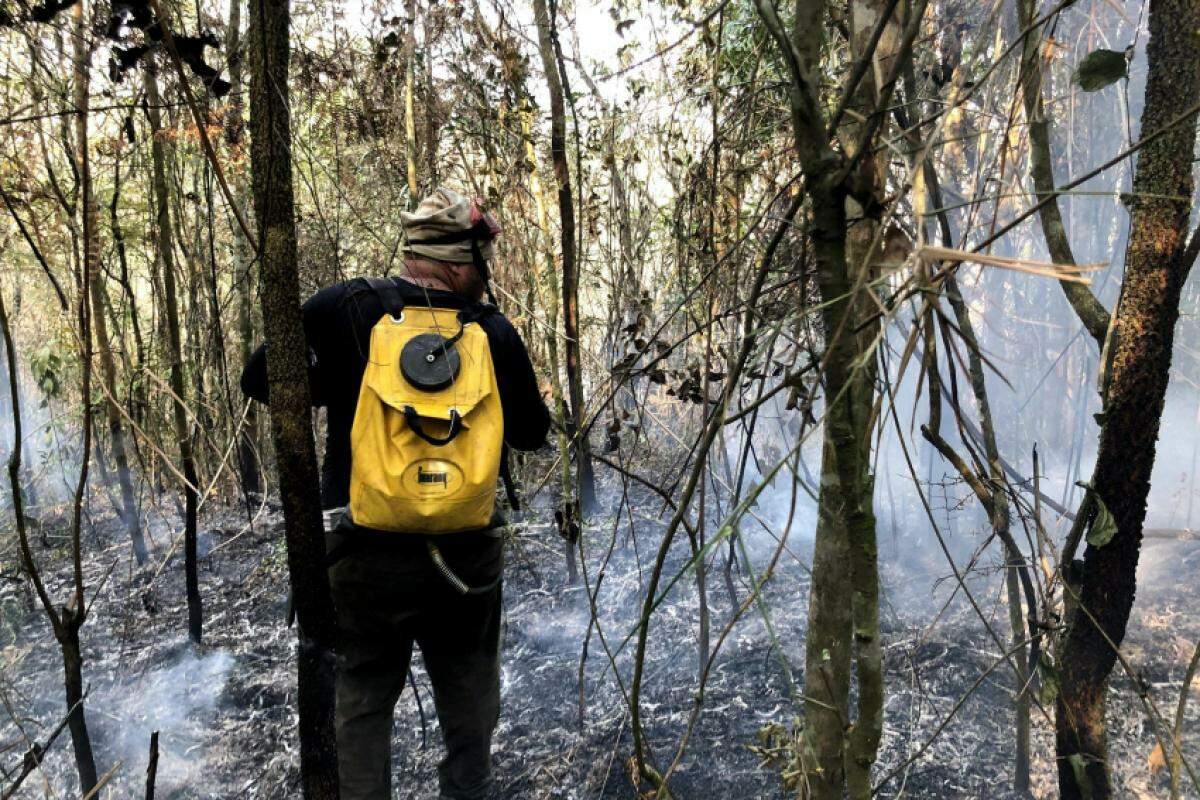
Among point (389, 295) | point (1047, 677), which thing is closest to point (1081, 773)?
point (1047, 677)

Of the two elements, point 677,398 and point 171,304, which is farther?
point 677,398

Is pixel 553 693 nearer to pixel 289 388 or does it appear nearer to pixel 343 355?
pixel 343 355

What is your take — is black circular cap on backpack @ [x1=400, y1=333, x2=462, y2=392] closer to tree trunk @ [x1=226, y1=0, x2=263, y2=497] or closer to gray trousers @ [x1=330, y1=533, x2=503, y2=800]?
gray trousers @ [x1=330, y1=533, x2=503, y2=800]

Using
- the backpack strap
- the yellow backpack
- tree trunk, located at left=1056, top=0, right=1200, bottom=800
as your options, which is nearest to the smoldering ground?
tree trunk, located at left=1056, top=0, right=1200, bottom=800

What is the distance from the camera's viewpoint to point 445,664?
241cm

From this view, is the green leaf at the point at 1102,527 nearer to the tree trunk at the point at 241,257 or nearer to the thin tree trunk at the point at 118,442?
the tree trunk at the point at 241,257

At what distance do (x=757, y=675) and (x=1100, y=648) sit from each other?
6.01 feet

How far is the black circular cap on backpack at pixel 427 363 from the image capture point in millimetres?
1981

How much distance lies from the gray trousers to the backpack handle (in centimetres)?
36

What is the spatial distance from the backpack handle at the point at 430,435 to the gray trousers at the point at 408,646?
36 centimetres

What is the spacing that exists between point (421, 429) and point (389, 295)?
1.34ft

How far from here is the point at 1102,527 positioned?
1.83 meters

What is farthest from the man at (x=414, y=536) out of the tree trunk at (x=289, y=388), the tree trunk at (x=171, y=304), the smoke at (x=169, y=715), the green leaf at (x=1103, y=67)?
the green leaf at (x=1103, y=67)

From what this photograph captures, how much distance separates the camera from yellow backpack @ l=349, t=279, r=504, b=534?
6.43ft
